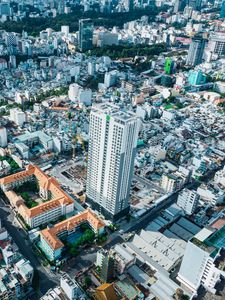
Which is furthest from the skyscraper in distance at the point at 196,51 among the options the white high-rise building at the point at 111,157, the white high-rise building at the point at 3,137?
the white high-rise building at the point at 111,157

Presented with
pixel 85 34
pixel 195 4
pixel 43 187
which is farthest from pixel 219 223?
pixel 195 4

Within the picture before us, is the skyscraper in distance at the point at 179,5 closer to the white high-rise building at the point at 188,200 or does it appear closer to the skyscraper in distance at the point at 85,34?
the skyscraper in distance at the point at 85,34

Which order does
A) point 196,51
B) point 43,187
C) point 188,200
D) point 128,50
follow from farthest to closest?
1. point 128,50
2. point 196,51
3. point 43,187
4. point 188,200

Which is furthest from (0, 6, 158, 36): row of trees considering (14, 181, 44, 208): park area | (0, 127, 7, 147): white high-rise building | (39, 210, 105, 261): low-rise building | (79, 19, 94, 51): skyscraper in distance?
(39, 210, 105, 261): low-rise building

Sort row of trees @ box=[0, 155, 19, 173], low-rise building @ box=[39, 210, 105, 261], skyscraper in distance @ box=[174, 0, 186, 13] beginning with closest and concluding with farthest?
low-rise building @ box=[39, 210, 105, 261], row of trees @ box=[0, 155, 19, 173], skyscraper in distance @ box=[174, 0, 186, 13]

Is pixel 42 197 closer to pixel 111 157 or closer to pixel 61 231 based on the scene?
pixel 61 231

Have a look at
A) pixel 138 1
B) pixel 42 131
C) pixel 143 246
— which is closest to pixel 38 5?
pixel 138 1

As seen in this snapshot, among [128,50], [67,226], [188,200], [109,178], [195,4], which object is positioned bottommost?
[67,226]

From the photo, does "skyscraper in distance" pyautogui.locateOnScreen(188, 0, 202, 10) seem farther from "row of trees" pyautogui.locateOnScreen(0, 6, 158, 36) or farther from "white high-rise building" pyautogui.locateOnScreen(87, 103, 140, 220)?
"white high-rise building" pyautogui.locateOnScreen(87, 103, 140, 220)
